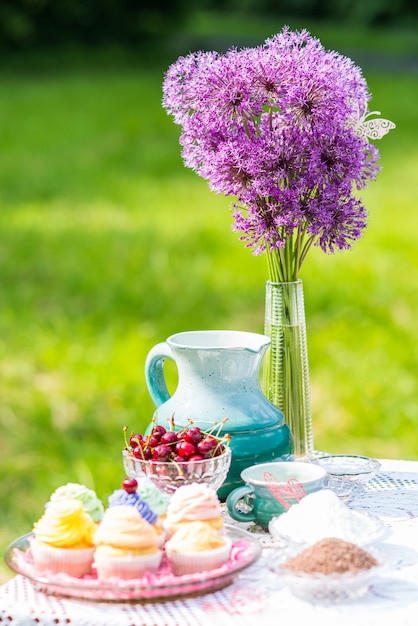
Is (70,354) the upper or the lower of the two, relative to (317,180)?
lower

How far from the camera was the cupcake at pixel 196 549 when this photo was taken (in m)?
1.52

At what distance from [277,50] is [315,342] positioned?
11.1 ft

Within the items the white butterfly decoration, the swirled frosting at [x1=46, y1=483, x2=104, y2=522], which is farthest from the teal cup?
the white butterfly decoration

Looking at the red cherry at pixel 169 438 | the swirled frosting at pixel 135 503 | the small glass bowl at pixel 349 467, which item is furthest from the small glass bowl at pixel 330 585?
the small glass bowl at pixel 349 467

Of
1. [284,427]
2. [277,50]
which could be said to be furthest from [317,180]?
[284,427]

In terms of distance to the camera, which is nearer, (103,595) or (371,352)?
(103,595)

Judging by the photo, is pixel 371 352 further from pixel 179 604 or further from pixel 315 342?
pixel 179 604

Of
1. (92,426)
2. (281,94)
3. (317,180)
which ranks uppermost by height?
(281,94)

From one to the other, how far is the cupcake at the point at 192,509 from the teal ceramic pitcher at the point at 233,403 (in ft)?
0.87

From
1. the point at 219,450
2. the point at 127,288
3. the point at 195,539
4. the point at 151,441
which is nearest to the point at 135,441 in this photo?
the point at 151,441

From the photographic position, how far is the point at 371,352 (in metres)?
5.07

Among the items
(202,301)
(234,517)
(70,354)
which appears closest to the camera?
(234,517)

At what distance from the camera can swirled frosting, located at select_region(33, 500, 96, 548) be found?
59.6 inches

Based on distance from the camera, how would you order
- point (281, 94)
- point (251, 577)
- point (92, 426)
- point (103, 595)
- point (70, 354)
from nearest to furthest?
point (103, 595) < point (251, 577) < point (281, 94) < point (92, 426) < point (70, 354)
